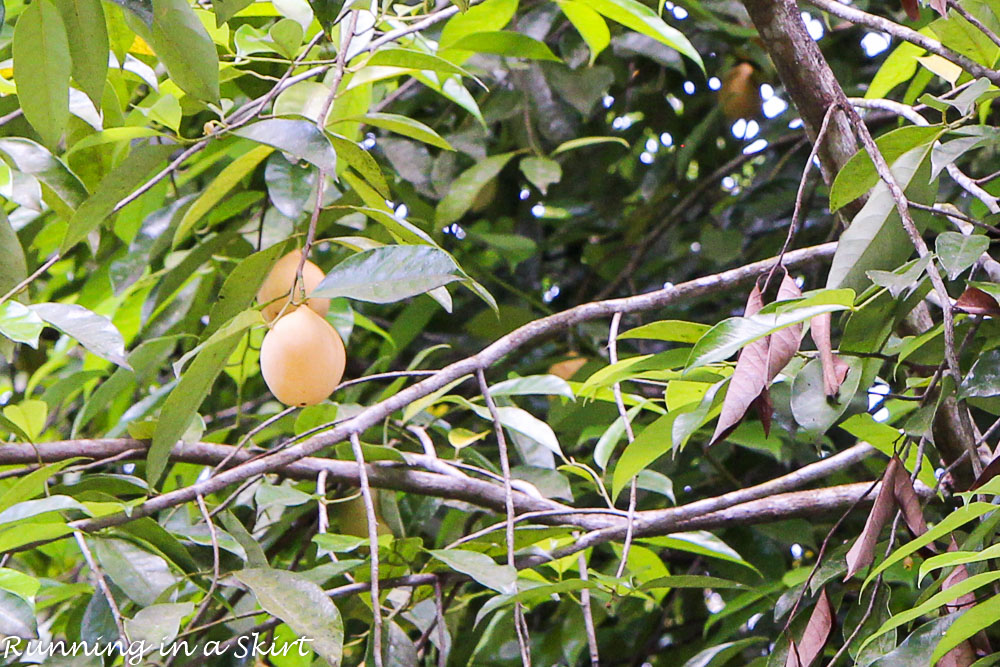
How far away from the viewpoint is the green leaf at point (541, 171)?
3.89 ft

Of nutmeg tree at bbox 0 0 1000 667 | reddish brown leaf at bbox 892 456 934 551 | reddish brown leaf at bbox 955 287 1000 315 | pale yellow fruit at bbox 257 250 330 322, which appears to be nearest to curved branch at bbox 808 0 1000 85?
nutmeg tree at bbox 0 0 1000 667

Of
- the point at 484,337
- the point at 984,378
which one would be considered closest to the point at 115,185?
the point at 984,378

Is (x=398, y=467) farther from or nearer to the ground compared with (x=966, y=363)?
nearer to the ground

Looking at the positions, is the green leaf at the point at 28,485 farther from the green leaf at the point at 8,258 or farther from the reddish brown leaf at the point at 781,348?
the reddish brown leaf at the point at 781,348

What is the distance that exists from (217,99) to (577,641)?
75 cm

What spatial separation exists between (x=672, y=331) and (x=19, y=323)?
0.42m

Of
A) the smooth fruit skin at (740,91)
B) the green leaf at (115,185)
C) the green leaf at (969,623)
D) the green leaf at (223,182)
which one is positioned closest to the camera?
the green leaf at (969,623)

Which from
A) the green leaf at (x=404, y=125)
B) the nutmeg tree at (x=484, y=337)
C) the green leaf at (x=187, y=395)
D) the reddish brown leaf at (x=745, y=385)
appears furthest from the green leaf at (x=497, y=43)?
the reddish brown leaf at (x=745, y=385)

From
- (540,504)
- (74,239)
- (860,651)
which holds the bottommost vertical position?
(540,504)

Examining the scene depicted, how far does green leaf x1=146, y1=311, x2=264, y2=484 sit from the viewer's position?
643 millimetres

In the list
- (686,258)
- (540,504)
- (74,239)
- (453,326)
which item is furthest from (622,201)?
(74,239)

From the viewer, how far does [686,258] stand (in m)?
1.51

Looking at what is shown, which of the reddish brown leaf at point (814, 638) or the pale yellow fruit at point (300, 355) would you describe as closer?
the reddish brown leaf at point (814, 638)

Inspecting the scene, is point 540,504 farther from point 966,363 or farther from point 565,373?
point 565,373
